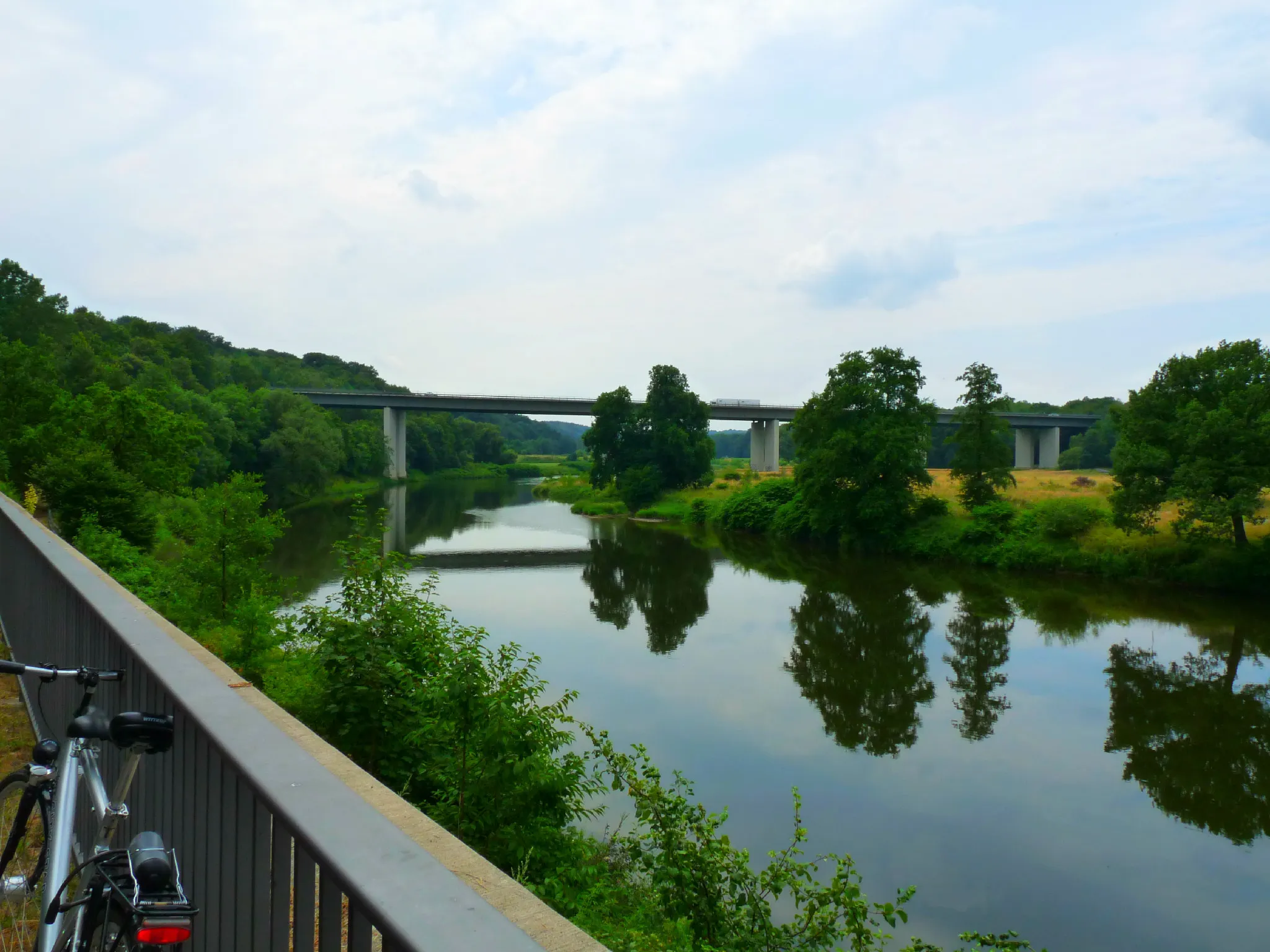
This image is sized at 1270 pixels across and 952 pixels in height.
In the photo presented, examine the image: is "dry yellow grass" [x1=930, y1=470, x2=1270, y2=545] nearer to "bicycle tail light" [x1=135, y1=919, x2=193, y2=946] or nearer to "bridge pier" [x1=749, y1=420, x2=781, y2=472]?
"bridge pier" [x1=749, y1=420, x2=781, y2=472]

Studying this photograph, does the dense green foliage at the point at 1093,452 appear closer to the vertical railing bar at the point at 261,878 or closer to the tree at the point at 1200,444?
the tree at the point at 1200,444

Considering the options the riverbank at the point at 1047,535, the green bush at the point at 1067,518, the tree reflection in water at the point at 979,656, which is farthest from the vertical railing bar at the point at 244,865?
the green bush at the point at 1067,518

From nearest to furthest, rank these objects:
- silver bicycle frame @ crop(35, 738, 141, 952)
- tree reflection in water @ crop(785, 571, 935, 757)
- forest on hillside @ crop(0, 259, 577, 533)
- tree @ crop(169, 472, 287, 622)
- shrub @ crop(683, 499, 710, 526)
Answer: silver bicycle frame @ crop(35, 738, 141, 952) < tree @ crop(169, 472, 287, 622) < tree reflection in water @ crop(785, 571, 935, 757) < forest on hillside @ crop(0, 259, 577, 533) < shrub @ crop(683, 499, 710, 526)

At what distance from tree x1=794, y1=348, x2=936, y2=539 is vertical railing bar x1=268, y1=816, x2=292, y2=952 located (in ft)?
134

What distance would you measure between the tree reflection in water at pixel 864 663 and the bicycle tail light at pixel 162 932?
1487cm

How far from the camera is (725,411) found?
7981cm

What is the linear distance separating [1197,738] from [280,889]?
18.9 m

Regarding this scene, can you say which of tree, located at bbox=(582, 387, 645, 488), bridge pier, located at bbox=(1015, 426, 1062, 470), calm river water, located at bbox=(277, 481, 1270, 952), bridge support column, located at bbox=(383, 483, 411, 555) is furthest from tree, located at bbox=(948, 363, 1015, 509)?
bridge pier, located at bbox=(1015, 426, 1062, 470)

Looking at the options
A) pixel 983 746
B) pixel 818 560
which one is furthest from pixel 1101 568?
pixel 983 746

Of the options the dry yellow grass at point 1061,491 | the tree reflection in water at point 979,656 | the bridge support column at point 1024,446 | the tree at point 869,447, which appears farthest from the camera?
the bridge support column at point 1024,446

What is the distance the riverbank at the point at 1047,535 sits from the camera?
98.5 feet

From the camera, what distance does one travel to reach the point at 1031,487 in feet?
161

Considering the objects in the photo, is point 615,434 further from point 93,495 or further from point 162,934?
point 162,934

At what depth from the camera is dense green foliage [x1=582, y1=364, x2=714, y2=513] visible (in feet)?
213
